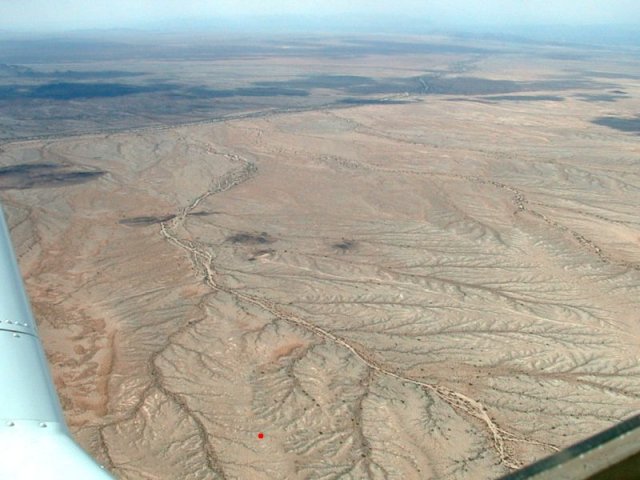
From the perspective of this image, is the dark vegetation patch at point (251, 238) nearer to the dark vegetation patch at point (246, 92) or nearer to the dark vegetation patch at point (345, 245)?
the dark vegetation patch at point (345, 245)

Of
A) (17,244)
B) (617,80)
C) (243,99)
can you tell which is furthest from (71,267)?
(617,80)

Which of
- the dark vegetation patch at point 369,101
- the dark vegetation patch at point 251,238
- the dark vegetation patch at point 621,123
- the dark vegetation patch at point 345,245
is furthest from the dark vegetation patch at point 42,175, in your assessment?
the dark vegetation patch at point 621,123

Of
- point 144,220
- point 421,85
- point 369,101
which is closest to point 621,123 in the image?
point 369,101

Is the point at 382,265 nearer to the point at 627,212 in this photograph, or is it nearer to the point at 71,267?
the point at 71,267

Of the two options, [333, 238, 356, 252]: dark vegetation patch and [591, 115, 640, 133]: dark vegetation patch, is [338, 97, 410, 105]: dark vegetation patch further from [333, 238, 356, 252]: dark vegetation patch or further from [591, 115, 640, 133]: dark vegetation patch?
[333, 238, 356, 252]: dark vegetation patch

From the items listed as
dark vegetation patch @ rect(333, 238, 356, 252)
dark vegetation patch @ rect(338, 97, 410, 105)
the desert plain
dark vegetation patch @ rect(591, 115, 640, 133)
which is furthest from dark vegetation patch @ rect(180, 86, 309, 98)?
dark vegetation patch @ rect(333, 238, 356, 252)
